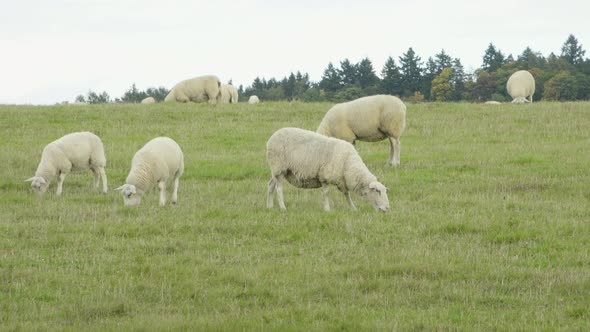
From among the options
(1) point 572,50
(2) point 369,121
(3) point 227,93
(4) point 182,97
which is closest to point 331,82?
(1) point 572,50

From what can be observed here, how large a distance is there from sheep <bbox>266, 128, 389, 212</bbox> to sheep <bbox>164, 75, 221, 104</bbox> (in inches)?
768

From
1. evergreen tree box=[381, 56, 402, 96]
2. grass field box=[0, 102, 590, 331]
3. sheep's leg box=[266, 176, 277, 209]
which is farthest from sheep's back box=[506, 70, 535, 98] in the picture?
evergreen tree box=[381, 56, 402, 96]

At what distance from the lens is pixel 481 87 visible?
226 feet

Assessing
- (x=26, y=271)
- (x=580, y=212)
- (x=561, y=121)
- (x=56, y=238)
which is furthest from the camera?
(x=561, y=121)

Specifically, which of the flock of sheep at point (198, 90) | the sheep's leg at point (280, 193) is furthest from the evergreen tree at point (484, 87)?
the sheep's leg at point (280, 193)

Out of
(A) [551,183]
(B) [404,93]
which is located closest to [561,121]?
(A) [551,183]

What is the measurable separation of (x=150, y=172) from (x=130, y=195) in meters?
0.59

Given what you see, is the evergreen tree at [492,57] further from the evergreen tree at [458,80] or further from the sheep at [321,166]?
the sheep at [321,166]

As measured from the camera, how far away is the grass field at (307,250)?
7832 millimetres

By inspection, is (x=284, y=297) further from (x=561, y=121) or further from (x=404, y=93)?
(x=404, y=93)

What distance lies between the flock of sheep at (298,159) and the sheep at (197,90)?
14.6m

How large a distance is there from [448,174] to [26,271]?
411 inches

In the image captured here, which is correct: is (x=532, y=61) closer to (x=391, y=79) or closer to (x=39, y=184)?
(x=391, y=79)

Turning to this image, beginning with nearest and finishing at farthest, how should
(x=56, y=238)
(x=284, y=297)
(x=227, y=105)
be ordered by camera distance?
(x=284, y=297) < (x=56, y=238) < (x=227, y=105)
